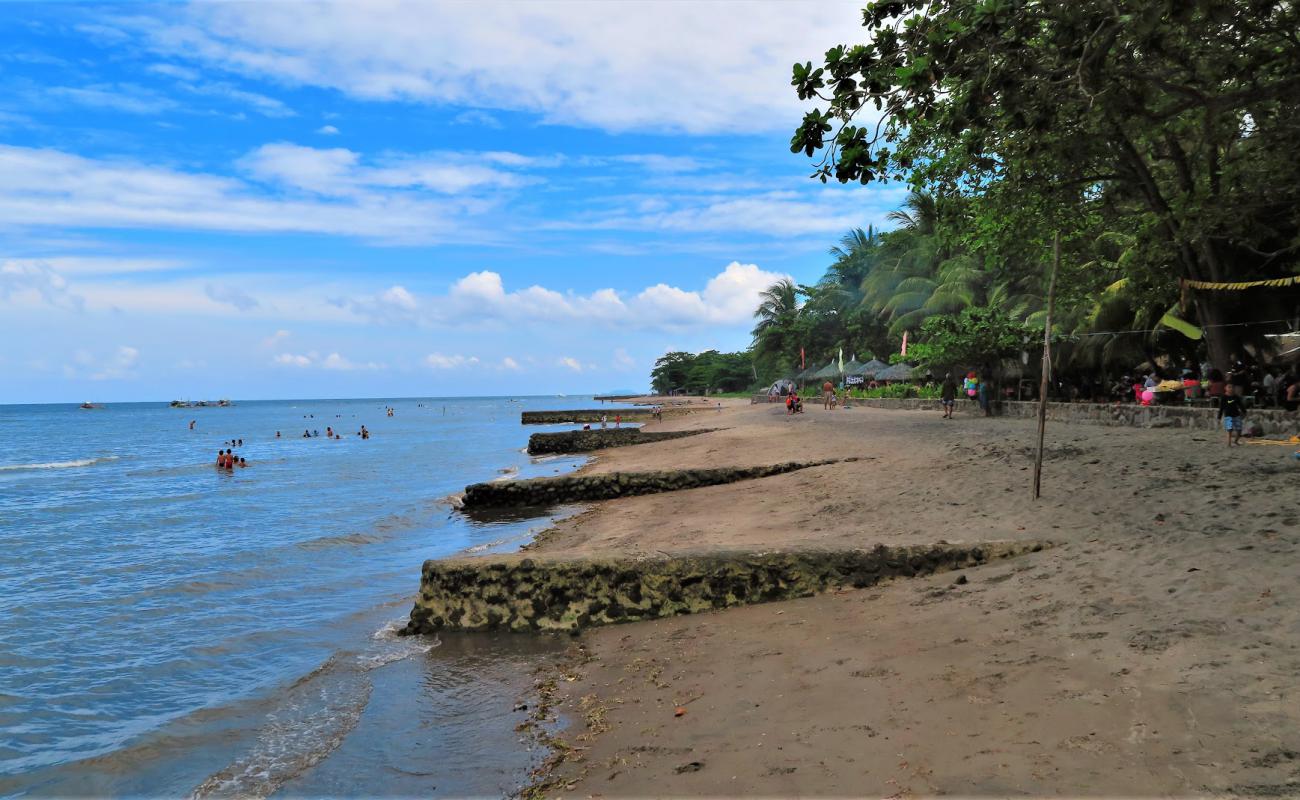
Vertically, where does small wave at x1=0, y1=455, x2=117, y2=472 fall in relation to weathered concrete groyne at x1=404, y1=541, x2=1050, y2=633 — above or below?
below

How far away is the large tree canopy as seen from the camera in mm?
6375

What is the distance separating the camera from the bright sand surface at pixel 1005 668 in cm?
358

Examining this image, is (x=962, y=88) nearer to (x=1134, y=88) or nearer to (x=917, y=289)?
(x=1134, y=88)

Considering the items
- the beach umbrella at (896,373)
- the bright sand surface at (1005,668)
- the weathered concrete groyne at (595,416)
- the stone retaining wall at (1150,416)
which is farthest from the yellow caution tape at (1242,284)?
the weathered concrete groyne at (595,416)

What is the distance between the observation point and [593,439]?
34.1m

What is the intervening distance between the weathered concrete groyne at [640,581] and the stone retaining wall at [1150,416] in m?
10.2

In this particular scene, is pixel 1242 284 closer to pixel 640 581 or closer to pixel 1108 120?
pixel 1108 120

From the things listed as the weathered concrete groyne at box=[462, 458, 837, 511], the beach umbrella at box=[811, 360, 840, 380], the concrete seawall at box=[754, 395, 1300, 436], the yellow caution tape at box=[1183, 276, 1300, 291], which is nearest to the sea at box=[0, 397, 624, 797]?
the weathered concrete groyne at box=[462, 458, 837, 511]

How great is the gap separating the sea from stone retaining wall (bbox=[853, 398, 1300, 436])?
1389cm

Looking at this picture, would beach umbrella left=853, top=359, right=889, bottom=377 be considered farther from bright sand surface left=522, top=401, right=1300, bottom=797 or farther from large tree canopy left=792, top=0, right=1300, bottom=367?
bright sand surface left=522, top=401, right=1300, bottom=797

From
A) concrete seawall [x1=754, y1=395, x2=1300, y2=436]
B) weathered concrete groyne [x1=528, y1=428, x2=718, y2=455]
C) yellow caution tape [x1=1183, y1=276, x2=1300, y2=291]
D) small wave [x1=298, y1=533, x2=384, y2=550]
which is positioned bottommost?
small wave [x1=298, y1=533, x2=384, y2=550]

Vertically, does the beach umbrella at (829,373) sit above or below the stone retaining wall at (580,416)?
above

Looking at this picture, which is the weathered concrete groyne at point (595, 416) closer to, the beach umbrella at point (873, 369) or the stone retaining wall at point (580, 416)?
the stone retaining wall at point (580, 416)

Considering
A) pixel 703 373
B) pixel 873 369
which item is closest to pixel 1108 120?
pixel 873 369
